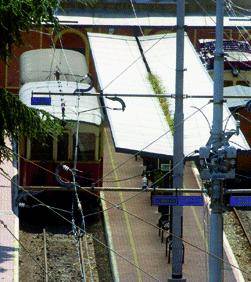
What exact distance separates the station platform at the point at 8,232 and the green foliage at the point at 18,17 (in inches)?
118

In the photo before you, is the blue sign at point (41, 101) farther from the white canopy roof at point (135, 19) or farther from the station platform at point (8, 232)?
the white canopy roof at point (135, 19)

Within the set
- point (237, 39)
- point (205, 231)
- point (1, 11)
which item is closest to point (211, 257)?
point (1, 11)

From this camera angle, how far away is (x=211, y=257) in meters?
14.4

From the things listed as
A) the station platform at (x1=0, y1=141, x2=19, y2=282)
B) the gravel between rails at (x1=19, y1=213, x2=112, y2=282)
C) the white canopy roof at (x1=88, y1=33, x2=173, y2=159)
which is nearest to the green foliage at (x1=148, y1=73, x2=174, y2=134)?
the white canopy roof at (x1=88, y1=33, x2=173, y2=159)

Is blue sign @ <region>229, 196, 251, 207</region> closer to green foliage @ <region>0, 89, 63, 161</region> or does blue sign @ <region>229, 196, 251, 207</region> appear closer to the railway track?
green foliage @ <region>0, 89, 63, 161</region>

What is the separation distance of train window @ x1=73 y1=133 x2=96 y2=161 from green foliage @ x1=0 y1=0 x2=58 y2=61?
6.40m

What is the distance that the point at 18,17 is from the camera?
53.9 feet

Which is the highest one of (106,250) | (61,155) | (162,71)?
(162,71)

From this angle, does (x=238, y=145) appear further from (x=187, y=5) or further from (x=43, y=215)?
(x=187, y=5)

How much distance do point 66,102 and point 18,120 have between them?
6.53 m

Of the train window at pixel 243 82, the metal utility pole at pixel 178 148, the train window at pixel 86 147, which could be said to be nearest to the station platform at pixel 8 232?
the train window at pixel 86 147

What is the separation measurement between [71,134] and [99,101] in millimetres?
1911

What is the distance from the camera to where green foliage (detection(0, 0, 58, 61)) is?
16141mm

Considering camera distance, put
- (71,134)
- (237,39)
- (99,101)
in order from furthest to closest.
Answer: (237,39) < (99,101) < (71,134)
